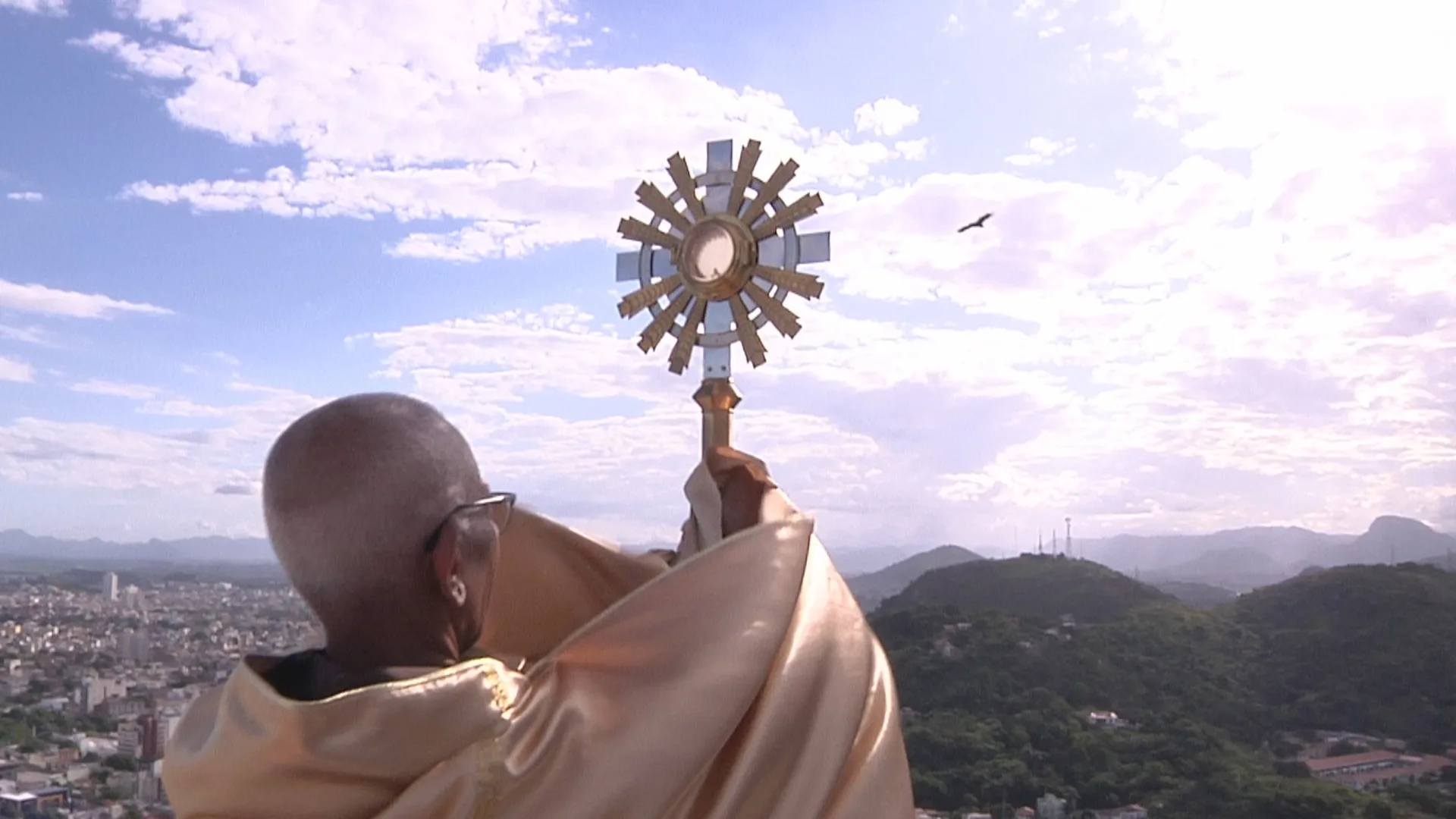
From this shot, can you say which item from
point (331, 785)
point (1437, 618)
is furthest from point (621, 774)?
point (1437, 618)

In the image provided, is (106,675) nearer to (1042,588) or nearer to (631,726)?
(631,726)

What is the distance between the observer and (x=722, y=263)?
13.2ft

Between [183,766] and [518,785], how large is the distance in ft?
1.85

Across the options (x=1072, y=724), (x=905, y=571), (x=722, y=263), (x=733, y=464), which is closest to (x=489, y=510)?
(x=733, y=464)

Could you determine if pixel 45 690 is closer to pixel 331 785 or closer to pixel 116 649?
pixel 116 649

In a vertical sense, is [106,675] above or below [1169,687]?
above

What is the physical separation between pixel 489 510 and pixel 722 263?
2123 mm

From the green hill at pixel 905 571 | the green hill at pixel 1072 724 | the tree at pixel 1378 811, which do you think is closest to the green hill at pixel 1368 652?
the green hill at pixel 1072 724

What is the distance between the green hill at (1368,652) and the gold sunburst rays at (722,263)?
29.4 feet

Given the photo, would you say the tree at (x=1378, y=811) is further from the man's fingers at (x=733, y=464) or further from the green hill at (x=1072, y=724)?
the man's fingers at (x=733, y=464)

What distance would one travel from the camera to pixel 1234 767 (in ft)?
33.4

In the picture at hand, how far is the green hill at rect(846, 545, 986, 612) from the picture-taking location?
8.77m

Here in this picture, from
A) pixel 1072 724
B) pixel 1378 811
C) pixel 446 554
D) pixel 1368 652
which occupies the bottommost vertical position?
pixel 1378 811

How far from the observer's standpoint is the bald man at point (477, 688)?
1812 mm
